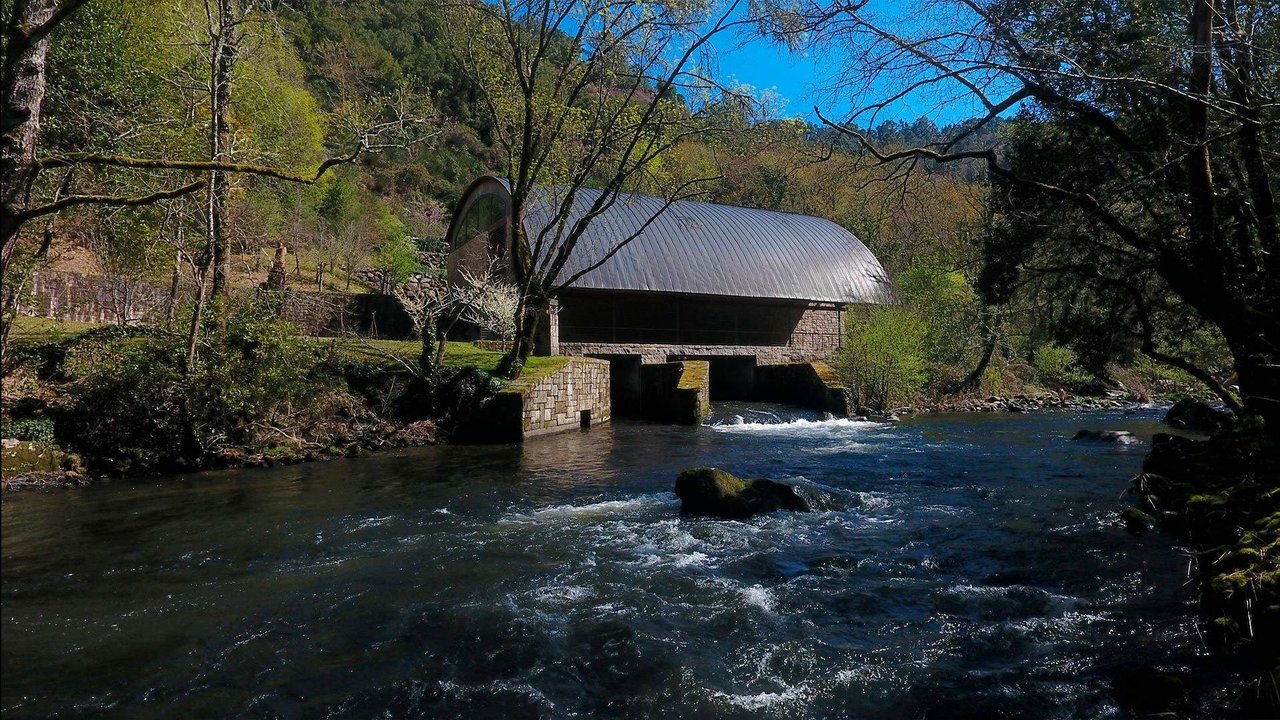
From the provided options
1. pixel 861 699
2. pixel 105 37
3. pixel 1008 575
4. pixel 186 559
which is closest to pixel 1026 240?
pixel 1008 575

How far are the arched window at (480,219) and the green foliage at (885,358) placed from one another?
42.6ft

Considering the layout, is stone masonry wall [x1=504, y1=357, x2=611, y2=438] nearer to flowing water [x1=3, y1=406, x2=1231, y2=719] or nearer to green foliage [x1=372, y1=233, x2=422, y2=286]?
flowing water [x1=3, y1=406, x2=1231, y2=719]

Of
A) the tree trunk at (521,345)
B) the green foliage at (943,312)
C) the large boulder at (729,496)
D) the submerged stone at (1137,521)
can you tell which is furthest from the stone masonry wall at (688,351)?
the submerged stone at (1137,521)

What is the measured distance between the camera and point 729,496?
9031 millimetres

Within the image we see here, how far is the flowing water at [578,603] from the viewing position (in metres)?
4.53

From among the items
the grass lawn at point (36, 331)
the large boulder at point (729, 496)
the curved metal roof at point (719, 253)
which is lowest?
the large boulder at point (729, 496)

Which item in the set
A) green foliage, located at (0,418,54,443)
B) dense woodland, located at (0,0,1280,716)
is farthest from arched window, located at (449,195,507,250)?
green foliage, located at (0,418,54,443)

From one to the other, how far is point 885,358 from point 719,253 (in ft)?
25.0

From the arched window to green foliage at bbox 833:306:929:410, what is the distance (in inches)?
512

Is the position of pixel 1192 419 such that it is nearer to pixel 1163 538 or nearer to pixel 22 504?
pixel 1163 538

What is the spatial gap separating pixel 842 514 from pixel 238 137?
1341cm

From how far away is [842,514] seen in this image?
9.19 meters

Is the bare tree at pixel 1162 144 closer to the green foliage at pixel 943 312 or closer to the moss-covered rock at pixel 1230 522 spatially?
the moss-covered rock at pixel 1230 522

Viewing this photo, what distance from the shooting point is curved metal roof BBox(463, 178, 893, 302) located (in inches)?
974
